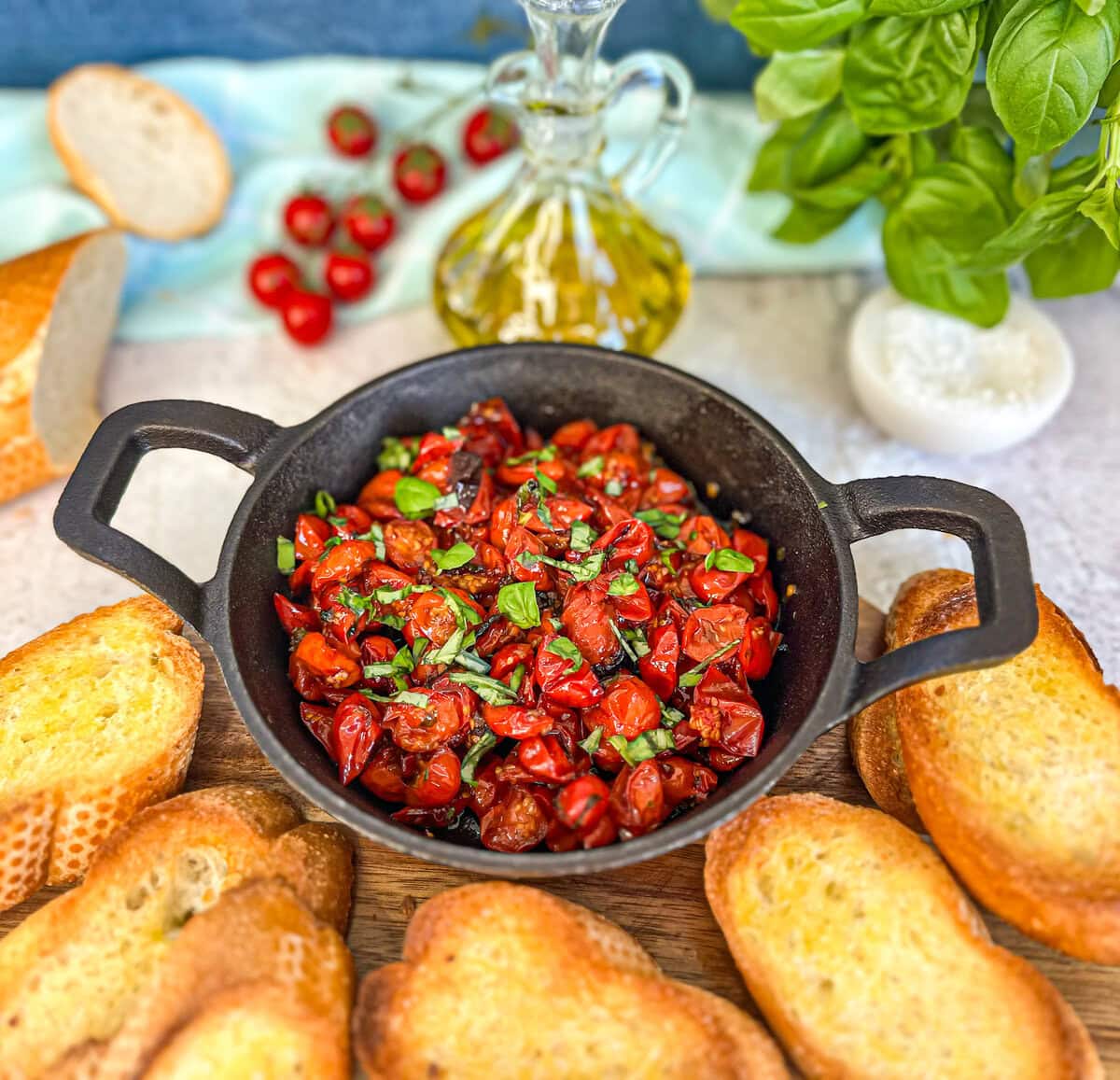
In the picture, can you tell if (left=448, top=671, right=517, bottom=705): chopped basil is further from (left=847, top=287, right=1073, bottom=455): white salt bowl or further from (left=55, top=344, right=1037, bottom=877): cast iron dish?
(left=847, top=287, right=1073, bottom=455): white salt bowl

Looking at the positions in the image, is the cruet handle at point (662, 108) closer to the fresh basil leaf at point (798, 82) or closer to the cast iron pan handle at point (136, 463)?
the fresh basil leaf at point (798, 82)

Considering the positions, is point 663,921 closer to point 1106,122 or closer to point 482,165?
point 1106,122

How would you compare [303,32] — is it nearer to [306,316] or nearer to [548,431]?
[306,316]

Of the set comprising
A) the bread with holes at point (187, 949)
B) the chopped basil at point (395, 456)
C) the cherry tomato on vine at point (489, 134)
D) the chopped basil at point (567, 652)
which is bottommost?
the bread with holes at point (187, 949)

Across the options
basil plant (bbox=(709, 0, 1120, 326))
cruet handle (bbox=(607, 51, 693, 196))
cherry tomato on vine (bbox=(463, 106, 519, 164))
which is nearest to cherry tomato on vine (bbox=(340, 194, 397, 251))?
cherry tomato on vine (bbox=(463, 106, 519, 164))

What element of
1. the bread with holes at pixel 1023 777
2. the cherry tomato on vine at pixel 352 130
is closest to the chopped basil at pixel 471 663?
the bread with holes at pixel 1023 777

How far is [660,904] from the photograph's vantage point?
Answer: 242 centimetres

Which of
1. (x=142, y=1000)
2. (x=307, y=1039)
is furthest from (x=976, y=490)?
(x=142, y=1000)

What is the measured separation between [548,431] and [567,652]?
0.88 m

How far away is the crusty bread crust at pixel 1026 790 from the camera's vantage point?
219 centimetres

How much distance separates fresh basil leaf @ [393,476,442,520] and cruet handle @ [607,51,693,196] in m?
1.39

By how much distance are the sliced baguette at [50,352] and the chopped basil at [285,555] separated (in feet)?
3.89

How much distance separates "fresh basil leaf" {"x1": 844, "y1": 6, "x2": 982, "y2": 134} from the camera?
2.60 meters

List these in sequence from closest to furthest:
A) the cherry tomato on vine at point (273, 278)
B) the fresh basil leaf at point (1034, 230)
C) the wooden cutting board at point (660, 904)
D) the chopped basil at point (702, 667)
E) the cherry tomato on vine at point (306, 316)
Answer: the wooden cutting board at point (660, 904) < the chopped basil at point (702, 667) < the fresh basil leaf at point (1034, 230) < the cherry tomato on vine at point (306, 316) < the cherry tomato on vine at point (273, 278)
